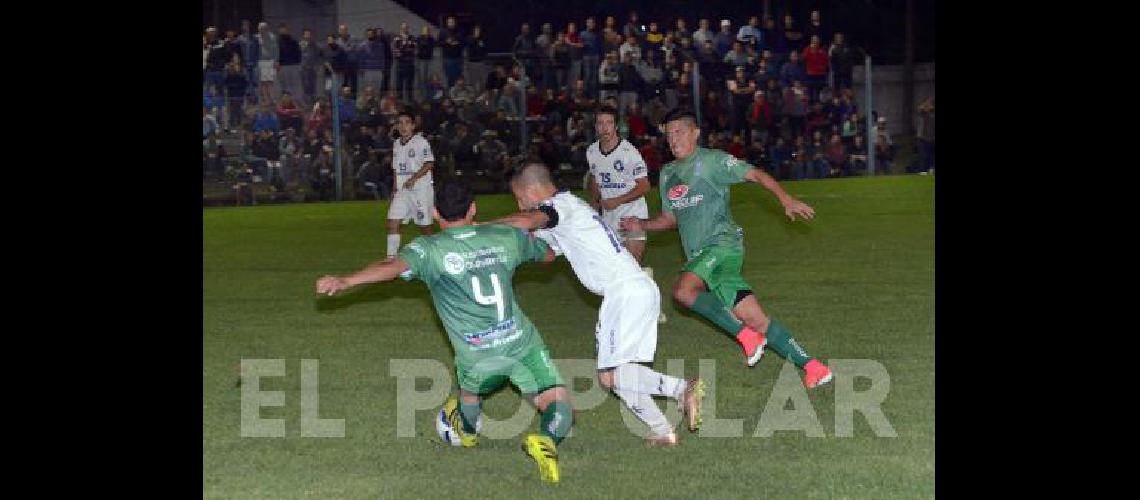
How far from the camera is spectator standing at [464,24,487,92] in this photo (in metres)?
31.4

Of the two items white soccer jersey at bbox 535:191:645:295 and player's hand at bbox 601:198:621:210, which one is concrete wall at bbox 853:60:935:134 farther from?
white soccer jersey at bbox 535:191:645:295

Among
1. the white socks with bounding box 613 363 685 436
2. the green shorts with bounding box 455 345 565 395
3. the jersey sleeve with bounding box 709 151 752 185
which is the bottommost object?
the white socks with bounding box 613 363 685 436

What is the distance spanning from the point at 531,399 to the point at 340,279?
1521 mm

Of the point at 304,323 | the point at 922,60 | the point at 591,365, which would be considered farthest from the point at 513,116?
the point at 591,365

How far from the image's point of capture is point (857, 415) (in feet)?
33.0

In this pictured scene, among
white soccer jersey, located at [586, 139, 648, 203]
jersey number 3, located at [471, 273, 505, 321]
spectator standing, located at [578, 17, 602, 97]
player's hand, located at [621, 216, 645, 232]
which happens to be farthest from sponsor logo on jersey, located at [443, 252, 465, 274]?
spectator standing, located at [578, 17, 602, 97]

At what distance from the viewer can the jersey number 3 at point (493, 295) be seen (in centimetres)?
856

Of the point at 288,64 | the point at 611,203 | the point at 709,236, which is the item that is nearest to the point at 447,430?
the point at 709,236

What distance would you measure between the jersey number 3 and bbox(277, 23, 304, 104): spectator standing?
74.6 ft

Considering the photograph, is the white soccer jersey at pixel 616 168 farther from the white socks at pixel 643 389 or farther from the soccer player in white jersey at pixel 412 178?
the white socks at pixel 643 389

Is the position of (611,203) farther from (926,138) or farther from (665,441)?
(926,138)

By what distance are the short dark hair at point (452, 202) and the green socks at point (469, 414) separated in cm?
130

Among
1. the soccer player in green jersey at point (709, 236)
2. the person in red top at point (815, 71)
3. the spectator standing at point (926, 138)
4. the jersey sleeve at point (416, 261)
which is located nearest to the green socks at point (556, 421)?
the jersey sleeve at point (416, 261)

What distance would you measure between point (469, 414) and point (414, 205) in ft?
39.0
